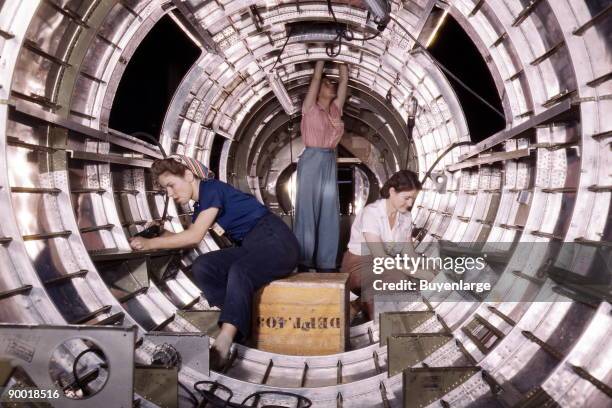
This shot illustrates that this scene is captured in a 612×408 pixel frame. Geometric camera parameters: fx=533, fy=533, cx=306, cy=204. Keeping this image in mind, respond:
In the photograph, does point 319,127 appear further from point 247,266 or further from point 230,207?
point 247,266

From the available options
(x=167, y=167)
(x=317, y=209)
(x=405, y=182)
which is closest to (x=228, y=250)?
(x=167, y=167)

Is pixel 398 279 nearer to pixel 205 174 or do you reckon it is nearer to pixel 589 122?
pixel 205 174

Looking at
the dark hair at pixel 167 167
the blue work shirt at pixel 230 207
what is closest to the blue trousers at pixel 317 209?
the blue work shirt at pixel 230 207

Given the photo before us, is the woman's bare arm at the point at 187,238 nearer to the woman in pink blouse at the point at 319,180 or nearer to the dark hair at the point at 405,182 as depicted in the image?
the dark hair at the point at 405,182

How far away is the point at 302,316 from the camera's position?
172 inches

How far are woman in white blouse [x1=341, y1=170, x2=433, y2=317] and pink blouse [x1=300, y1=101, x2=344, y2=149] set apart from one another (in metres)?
1.51

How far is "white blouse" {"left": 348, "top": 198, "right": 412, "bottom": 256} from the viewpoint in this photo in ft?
16.9

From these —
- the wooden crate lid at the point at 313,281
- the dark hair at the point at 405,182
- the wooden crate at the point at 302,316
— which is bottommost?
the wooden crate at the point at 302,316

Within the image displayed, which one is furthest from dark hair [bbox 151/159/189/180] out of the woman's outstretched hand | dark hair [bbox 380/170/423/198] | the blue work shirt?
dark hair [bbox 380/170/423/198]

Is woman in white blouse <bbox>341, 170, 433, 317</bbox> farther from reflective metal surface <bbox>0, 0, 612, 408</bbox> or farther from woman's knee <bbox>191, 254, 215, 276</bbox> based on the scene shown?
woman's knee <bbox>191, 254, 215, 276</bbox>

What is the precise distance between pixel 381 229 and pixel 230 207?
1593mm

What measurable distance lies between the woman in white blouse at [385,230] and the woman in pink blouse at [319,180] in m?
1.19

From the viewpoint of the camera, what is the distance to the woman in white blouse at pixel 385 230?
5.04 meters

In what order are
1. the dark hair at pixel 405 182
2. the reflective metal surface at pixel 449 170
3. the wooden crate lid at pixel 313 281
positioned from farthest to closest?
the dark hair at pixel 405 182 < the wooden crate lid at pixel 313 281 < the reflective metal surface at pixel 449 170
